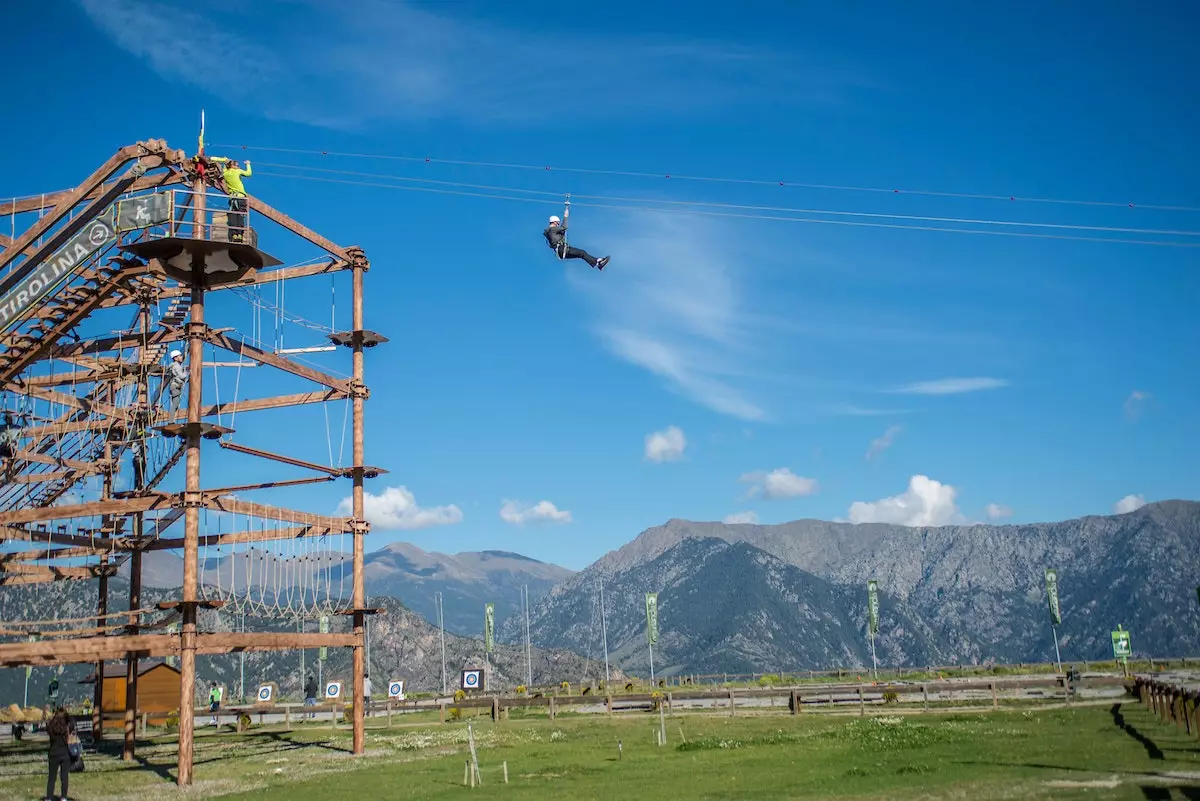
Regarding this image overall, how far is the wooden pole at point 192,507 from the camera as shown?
27.3m

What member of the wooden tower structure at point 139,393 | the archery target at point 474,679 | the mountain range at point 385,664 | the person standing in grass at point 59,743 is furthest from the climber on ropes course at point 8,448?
the mountain range at point 385,664

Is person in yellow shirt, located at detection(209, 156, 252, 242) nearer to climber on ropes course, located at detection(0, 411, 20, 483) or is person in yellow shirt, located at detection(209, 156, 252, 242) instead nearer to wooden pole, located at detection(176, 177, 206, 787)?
wooden pole, located at detection(176, 177, 206, 787)

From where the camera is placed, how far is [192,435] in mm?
28844

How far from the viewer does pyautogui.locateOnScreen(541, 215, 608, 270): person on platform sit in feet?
97.8

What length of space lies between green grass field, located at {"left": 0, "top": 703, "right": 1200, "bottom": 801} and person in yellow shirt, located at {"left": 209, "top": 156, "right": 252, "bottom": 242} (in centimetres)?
1658

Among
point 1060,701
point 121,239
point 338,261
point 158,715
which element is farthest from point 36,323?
point 1060,701

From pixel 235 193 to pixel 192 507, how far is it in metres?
10.5

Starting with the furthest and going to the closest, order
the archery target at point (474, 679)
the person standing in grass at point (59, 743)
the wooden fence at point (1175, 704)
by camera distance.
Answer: the archery target at point (474, 679), the wooden fence at point (1175, 704), the person standing in grass at point (59, 743)

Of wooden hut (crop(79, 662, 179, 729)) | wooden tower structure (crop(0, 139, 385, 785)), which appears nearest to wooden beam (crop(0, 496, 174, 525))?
wooden tower structure (crop(0, 139, 385, 785))

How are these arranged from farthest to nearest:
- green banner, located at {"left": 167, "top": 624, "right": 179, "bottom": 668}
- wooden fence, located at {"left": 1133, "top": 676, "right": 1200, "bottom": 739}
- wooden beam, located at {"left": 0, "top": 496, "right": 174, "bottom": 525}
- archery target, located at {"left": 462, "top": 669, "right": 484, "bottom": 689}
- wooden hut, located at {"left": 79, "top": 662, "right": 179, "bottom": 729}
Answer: archery target, located at {"left": 462, "top": 669, "right": 484, "bottom": 689}
wooden hut, located at {"left": 79, "top": 662, "right": 179, "bottom": 729}
green banner, located at {"left": 167, "top": 624, "right": 179, "bottom": 668}
wooden beam, located at {"left": 0, "top": 496, "right": 174, "bottom": 525}
wooden fence, located at {"left": 1133, "top": 676, "right": 1200, "bottom": 739}

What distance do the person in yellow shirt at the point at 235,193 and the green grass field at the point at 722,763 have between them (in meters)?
16.6

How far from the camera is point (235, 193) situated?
101 ft

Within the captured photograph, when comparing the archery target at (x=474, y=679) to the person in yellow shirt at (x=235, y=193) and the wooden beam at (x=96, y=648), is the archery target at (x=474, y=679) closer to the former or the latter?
the wooden beam at (x=96, y=648)

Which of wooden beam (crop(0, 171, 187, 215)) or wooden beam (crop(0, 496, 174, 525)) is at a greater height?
wooden beam (crop(0, 171, 187, 215))
